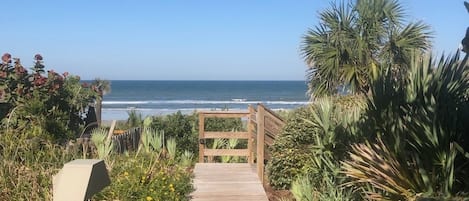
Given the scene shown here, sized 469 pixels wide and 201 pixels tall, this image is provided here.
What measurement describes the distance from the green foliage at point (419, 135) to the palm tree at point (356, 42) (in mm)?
6532

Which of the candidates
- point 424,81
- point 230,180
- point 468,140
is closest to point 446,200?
point 468,140

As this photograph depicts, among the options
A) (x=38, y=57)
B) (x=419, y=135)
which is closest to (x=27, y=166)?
(x=38, y=57)

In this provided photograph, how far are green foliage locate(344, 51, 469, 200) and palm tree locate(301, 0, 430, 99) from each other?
6.53 meters

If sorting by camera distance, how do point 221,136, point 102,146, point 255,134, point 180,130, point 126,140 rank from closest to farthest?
point 102,146, point 255,134, point 126,140, point 221,136, point 180,130

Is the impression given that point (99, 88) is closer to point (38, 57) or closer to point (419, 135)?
point (38, 57)

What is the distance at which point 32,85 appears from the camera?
8.36 metres

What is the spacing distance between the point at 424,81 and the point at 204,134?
6137 millimetres

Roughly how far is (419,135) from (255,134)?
540 centimetres

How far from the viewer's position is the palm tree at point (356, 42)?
38.0 ft

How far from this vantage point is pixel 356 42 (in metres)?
11.8

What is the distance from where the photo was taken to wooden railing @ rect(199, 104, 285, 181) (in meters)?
8.09

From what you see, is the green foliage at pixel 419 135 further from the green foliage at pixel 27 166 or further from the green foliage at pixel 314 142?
the green foliage at pixel 27 166

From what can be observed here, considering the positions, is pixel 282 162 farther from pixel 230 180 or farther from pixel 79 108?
pixel 79 108

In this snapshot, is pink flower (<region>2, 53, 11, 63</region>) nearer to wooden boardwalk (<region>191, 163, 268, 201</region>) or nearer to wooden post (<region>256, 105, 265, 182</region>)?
wooden boardwalk (<region>191, 163, 268, 201</region>)
